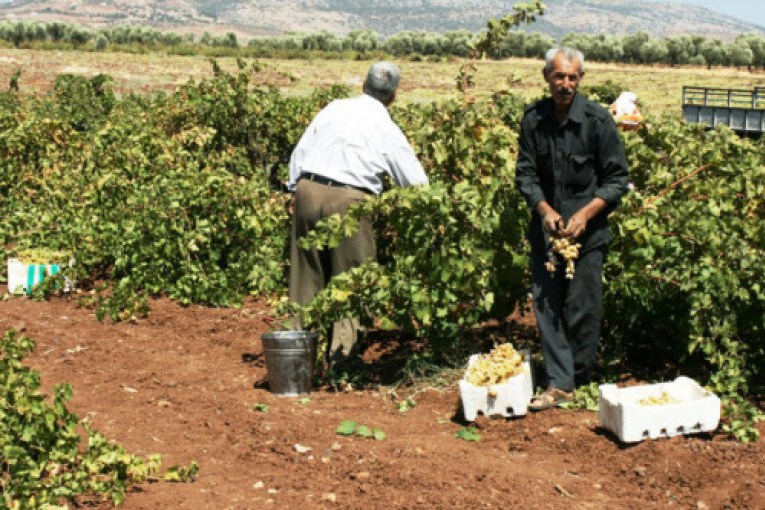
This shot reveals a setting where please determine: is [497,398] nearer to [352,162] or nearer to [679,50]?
[352,162]

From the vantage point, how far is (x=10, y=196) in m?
11.4

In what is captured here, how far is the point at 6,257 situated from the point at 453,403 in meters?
5.35

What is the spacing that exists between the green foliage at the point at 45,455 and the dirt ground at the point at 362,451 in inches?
5.8

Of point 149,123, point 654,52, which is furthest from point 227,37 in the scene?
point 149,123

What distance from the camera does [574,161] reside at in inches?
215

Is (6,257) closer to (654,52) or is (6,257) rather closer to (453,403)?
(453,403)

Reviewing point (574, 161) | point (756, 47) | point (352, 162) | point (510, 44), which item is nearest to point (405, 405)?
point (352, 162)

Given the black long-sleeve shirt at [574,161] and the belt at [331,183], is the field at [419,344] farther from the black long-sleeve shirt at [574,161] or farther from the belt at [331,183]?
the black long-sleeve shirt at [574,161]

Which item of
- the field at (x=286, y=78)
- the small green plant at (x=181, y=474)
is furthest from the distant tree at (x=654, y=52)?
the small green plant at (x=181, y=474)

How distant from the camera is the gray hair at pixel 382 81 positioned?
20.4 feet

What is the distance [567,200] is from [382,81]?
136 centimetres

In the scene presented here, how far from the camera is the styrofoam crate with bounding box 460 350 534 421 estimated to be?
5.46 metres

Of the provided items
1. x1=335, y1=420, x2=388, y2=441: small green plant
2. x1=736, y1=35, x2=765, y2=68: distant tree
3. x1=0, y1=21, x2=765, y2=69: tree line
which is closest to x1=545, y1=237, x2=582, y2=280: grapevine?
x1=335, y1=420, x2=388, y2=441: small green plant

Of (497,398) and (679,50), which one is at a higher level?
(497,398)
